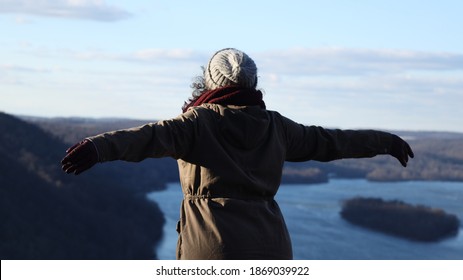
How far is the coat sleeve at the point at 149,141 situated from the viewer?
3221mm

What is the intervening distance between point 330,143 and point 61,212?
205 ft

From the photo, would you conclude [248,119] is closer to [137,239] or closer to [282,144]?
[282,144]

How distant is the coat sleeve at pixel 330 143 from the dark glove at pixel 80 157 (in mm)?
965

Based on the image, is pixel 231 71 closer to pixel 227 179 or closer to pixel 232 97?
pixel 232 97

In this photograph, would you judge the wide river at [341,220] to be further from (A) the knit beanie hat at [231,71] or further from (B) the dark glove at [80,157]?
(B) the dark glove at [80,157]

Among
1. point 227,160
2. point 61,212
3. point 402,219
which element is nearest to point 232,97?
point 227,160

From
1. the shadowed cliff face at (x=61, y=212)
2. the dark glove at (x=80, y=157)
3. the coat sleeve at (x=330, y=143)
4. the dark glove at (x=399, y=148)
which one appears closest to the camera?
the dark glove at (x=80, y=157)

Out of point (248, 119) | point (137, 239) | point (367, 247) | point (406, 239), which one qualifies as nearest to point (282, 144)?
point (248, 119)

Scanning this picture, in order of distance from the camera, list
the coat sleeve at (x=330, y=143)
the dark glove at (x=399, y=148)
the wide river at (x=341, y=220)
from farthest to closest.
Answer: the wide river at (x=341, y=220) < the dark glove at (x=399, y=148) < the coat sleeve at (x=330, y=143)

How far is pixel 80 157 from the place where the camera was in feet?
10.3

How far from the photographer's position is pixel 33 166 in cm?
7088

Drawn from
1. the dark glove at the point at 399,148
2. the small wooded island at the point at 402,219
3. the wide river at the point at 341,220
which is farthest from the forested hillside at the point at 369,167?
the dark glove at the point at 399,148
